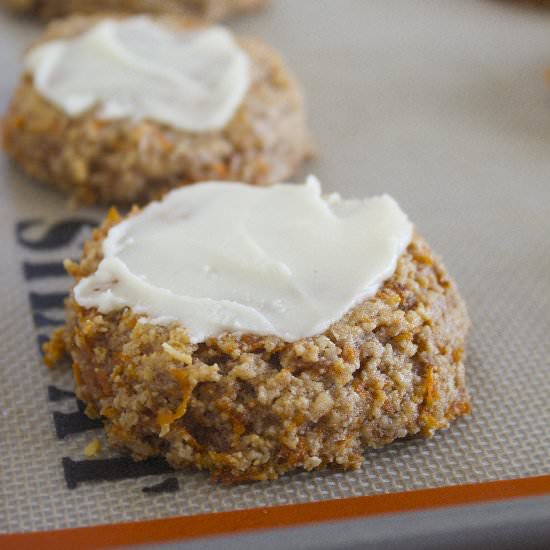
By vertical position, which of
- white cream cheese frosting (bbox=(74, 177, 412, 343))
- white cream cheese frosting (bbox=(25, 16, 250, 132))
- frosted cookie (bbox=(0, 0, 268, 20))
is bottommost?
frosted cookie (bbox=(0, 0, 268, 20))

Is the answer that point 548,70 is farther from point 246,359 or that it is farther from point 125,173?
point 246,359

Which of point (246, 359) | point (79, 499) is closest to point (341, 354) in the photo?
point (246, 359)

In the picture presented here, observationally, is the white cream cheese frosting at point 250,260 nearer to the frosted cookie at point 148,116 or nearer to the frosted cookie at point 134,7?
the frosted cookie at point 148,116

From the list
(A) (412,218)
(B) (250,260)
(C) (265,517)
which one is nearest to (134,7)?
(A) (412,218)

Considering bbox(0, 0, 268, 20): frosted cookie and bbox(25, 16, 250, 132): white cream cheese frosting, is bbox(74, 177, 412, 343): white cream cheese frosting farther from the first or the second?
bbox(0, 0, 268, 20): frosted cookie

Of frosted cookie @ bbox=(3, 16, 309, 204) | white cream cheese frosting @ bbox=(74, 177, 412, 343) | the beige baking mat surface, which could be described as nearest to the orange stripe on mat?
the beige baking mat surface

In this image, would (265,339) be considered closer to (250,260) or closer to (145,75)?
(250,260)

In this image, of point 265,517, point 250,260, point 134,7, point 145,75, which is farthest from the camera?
point 134,7
